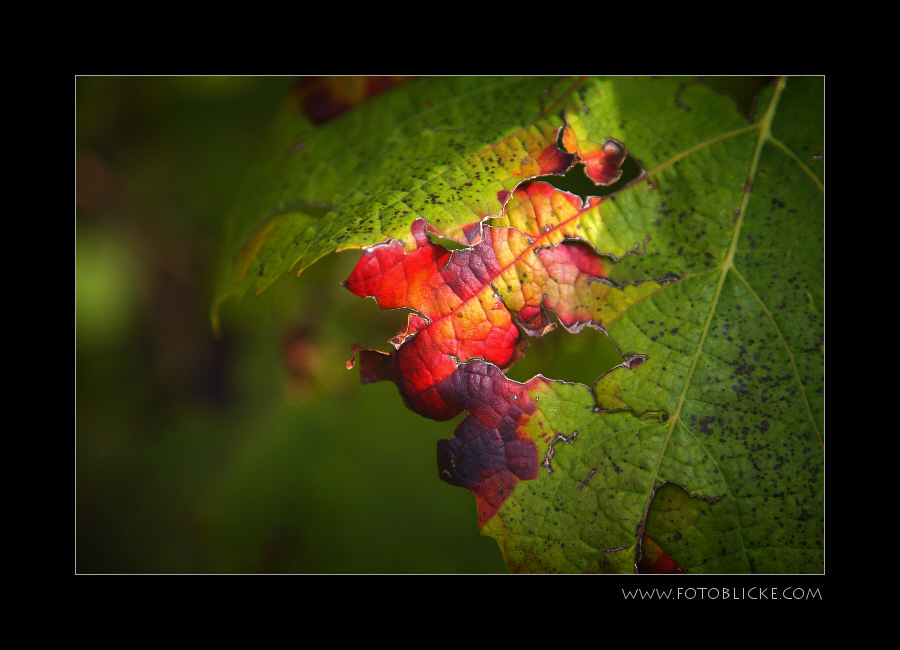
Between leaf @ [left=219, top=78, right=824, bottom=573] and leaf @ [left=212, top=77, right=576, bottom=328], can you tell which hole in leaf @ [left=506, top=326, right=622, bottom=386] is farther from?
leaf @ [left=212, top=77, right=576, bottom=328]

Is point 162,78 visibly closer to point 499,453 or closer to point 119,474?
point 119,474

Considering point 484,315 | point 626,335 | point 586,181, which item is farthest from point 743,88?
point 484,315

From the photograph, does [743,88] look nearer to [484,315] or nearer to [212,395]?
[484,315]

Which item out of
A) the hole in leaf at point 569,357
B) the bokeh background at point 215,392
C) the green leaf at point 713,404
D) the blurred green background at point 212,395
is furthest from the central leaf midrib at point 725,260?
the blurred green background at point 212,395

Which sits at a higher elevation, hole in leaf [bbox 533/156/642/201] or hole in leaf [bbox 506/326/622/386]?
hole in leaf [bbox 533/156/642/201]

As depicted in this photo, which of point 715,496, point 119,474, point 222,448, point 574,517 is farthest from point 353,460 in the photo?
point 119,474

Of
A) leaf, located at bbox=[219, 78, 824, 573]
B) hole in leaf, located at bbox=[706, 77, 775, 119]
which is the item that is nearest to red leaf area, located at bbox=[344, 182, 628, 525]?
leaf, located at bbox=[219, 78, 824, 573]
